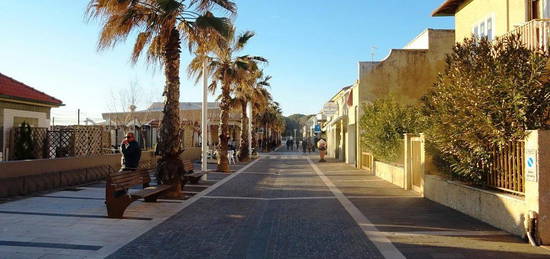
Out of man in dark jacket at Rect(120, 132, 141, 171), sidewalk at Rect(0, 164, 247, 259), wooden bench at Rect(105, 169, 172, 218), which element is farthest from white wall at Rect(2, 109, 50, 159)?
wooden bench at Rect(105, 169, 172, 218)

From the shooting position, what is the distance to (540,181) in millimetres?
7645

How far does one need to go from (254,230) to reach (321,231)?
3.87ft

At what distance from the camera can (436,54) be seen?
26.2 m

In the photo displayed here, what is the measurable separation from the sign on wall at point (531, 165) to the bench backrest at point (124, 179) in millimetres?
7340

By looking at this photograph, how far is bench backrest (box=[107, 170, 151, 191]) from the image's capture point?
32.1 ft

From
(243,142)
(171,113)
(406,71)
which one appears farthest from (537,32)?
(243,142)

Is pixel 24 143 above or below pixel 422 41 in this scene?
below

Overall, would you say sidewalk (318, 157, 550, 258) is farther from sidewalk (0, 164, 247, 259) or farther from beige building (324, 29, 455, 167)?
beige building (324, 29, 455, 167)

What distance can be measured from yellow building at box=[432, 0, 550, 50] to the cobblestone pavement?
4.89m

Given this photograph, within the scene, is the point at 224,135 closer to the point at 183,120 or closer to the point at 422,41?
the point at 422,41

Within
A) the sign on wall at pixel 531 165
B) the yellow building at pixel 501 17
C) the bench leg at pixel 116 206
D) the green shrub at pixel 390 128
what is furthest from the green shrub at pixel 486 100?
the green shrub at pixel 390 128

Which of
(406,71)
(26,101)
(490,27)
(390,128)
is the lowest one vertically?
(390,128)

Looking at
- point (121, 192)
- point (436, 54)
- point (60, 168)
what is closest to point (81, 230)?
point (121, 192)

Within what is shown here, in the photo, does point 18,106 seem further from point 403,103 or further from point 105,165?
point 403,103
